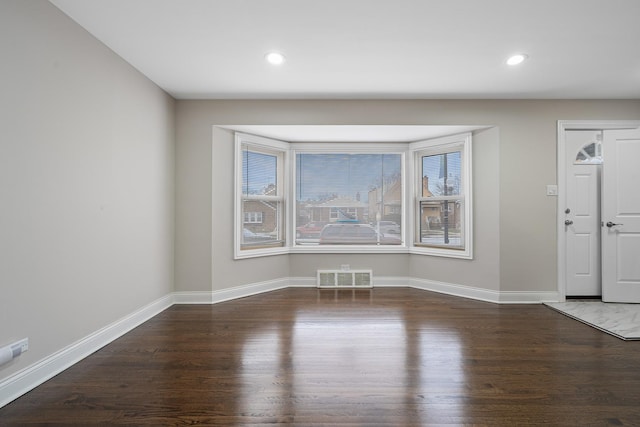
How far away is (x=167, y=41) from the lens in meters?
2.46

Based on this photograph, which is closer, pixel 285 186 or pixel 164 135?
pixel 164 135

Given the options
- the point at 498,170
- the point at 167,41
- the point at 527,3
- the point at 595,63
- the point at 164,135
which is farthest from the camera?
the point at 498,170

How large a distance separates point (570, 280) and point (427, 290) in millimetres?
1712

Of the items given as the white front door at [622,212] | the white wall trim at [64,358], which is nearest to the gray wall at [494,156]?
the white front door at [622,212]

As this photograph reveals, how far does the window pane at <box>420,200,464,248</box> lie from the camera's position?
160 inches

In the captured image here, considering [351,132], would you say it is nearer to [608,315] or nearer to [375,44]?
[375,44]

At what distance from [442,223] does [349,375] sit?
2.86 meters

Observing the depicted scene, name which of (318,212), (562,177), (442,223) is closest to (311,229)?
(318,212)

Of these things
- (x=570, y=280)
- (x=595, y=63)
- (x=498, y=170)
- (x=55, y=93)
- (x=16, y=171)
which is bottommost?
(x=570, y=280)

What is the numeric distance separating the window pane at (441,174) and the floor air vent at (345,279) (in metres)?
1.49

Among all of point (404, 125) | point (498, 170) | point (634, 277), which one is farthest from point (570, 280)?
point (404, 125)

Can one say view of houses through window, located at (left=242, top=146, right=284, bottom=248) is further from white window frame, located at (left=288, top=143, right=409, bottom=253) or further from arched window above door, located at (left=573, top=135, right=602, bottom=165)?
arched window above door, located at (left=573, top=135, right=602, bottom=165)

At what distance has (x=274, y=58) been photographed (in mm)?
2695

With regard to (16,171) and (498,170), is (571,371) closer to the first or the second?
(498,170)
